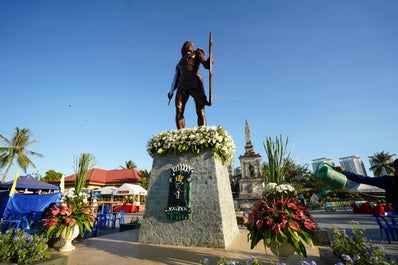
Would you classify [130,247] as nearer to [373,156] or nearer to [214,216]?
[214,216]

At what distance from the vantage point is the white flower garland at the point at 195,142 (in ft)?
18.1

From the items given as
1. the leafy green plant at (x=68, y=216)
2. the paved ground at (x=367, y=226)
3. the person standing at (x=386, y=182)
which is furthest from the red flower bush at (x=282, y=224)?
the leafy green plant at (x=68, y=216)

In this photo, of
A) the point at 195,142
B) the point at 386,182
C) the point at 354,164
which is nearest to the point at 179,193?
the point at 195,142

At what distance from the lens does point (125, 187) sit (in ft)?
63.2

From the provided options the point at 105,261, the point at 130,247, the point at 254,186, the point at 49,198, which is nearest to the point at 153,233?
the point at 130,247

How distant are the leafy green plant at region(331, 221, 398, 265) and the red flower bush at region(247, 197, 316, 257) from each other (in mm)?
497

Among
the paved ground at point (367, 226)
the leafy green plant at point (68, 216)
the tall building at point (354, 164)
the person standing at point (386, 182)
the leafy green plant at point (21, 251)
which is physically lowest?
the paved ground at point (367, 226)

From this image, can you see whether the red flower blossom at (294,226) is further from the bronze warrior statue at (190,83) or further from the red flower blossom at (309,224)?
the bronze warrior statue at (190,83)

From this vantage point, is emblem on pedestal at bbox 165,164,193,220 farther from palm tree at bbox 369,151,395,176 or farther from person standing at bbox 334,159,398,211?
palm tree at bbox 369,151,395,176

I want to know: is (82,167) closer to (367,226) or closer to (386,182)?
(386,182)

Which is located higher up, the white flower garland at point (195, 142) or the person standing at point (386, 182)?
the white flower garland at point (195, 142)

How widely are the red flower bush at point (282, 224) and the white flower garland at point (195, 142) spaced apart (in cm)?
258

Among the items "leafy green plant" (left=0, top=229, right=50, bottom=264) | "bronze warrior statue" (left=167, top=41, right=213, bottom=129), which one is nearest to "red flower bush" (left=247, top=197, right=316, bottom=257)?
"leafy green plant" (left=0, top=229, right=50, bottom=264)

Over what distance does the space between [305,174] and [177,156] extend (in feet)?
128
